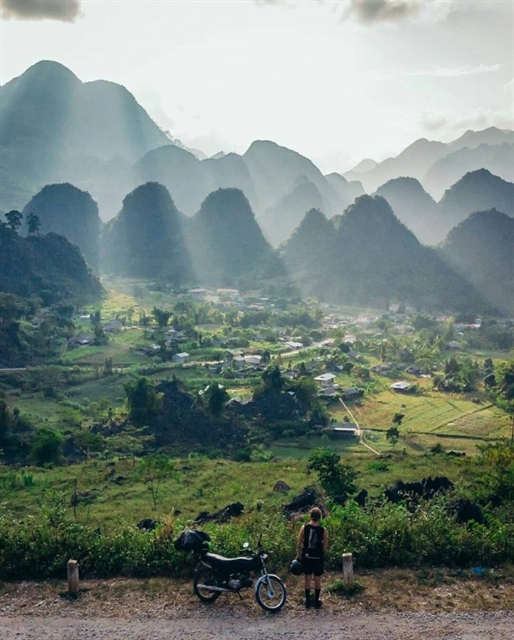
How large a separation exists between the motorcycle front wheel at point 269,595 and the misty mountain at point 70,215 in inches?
4738

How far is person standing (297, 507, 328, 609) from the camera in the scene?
820 cm

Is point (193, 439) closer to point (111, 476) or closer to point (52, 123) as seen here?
point (111, 476)

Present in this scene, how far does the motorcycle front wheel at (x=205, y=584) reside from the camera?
8.48 metres

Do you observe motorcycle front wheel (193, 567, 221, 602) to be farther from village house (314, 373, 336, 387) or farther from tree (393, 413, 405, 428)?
village house (314, 373, 336, 387)

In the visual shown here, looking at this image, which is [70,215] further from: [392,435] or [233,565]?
[233,565]

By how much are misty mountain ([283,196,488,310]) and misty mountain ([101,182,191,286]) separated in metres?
25.0

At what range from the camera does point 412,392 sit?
47.2 meters

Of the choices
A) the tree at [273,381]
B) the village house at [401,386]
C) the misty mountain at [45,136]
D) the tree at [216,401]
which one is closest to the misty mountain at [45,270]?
the tree at [273,381]

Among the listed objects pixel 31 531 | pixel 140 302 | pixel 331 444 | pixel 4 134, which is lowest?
pixel 331 444

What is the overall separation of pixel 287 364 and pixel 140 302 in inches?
1536

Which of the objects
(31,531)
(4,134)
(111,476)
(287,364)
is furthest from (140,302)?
(4,134)

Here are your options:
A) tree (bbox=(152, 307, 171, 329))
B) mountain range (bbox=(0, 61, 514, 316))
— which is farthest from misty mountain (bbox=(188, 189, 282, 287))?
tree (bbox=(152, 307, 171, 329))

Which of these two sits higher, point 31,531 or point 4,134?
point 4,134

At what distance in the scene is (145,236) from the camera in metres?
122
